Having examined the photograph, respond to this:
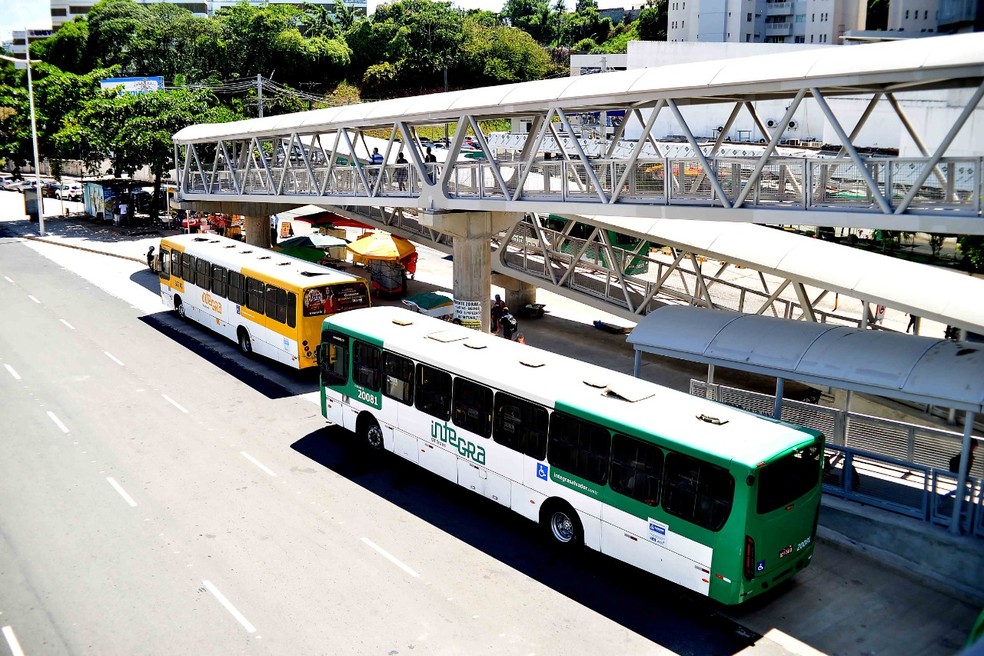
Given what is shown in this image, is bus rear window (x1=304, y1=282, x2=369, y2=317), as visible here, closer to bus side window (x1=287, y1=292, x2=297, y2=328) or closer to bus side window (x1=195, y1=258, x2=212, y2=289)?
bus side window (x1=287, y1=292, x2=297, y2=328)

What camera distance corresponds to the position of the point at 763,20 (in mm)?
87625

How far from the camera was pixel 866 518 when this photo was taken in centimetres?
1223

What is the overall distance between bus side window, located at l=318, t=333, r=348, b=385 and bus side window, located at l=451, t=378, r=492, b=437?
3151mm

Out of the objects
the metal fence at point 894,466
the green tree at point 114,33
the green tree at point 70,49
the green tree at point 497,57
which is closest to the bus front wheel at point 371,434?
the metal fence at point 894,466

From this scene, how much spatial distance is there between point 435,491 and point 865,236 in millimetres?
33899

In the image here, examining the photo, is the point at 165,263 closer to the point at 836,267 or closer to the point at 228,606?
the point at 228,606

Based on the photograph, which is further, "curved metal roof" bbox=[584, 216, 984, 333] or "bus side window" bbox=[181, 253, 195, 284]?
"bus side window" bbox=[181, 253, 195, 284]

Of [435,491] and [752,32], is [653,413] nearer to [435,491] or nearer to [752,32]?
[435,491]

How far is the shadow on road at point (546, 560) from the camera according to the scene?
33.8 feet

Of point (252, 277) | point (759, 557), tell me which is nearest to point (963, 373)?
point (759, 557)

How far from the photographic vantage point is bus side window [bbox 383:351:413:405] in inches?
560

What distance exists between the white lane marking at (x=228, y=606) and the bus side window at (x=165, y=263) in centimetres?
1645

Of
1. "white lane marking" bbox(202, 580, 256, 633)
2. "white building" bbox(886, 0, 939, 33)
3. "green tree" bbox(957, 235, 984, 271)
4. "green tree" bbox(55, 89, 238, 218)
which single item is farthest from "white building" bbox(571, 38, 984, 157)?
"white lane marking" bbox(202, 580, 256, 633)

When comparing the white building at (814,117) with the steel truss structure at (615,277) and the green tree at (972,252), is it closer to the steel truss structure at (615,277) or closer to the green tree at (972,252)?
the green tree at (972,252)
